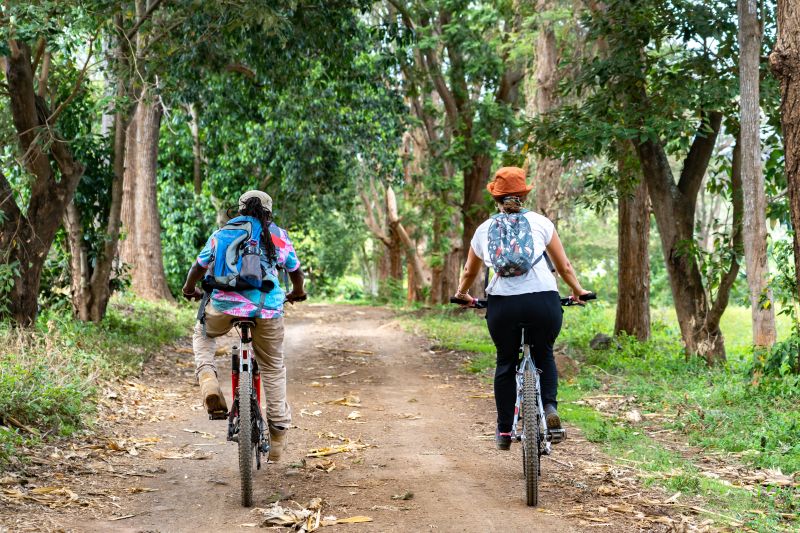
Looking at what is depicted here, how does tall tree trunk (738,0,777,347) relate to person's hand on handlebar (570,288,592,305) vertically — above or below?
above

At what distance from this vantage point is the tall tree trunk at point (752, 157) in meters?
10.1

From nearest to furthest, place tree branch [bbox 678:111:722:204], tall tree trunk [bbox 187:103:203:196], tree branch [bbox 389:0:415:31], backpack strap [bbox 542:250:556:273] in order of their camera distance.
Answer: backpack strap [bbox 542:250:556:273] < tree branch [bbox 678:111:722:204] < tree branch [bbox 389:0:415:31] < tall tree trunk [bbox 187:103:203:196]

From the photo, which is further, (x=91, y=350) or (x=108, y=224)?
(x=108, y=224)

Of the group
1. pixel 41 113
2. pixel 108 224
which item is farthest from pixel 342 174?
pixel 41 113

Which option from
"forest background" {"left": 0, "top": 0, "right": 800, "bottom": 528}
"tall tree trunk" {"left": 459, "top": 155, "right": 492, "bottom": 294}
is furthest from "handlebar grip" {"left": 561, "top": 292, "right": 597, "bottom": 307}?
"tall tree trunk" {"left": 459, "top": 155, "right": 492, "bottom": 294}

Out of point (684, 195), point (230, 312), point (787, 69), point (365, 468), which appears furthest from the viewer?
point (684, 195)

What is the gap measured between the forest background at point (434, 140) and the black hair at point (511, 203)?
5.89 ft

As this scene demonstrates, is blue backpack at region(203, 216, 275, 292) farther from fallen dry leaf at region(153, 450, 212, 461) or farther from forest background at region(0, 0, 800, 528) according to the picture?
forest background at region(0, 0, 800, 528)

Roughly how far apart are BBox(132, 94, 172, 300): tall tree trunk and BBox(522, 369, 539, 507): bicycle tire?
17450mm

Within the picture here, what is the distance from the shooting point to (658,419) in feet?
30.4

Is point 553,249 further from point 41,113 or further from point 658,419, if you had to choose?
point 41,113

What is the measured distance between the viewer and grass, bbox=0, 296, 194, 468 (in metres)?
7.74

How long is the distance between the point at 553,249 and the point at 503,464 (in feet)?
7.09

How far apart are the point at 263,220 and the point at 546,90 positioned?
15708 millimetres
